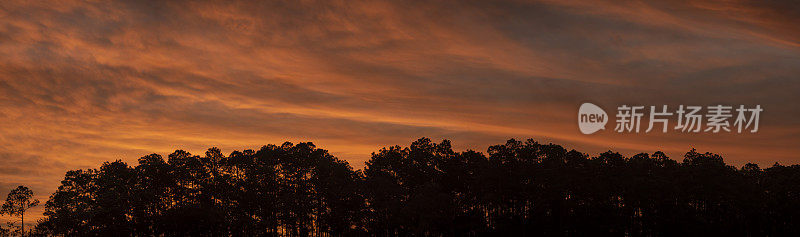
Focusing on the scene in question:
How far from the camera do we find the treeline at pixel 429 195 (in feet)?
311

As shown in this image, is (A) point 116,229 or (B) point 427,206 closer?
(B) point 427,206

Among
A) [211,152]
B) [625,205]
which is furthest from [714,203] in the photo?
[211,152]

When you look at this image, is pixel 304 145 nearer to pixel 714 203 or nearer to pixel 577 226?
pixel 577 226

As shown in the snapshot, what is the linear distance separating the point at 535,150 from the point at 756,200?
104 ft

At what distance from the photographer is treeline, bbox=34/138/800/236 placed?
9494 centimetres

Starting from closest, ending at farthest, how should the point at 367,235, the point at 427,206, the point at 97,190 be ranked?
the point at 427,206, the point at 367,235, the point at 97,190

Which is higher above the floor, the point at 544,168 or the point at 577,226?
the point at 544,168

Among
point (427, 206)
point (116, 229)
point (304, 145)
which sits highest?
point (304, 145)

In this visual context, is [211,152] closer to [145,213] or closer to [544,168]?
[145,213]

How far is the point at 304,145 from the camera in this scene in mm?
106625

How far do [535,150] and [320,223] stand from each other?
35105mm

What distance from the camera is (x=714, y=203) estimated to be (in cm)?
9531

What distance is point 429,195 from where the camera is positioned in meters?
92.4

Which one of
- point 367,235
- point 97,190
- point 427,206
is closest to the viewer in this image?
point 427,206
